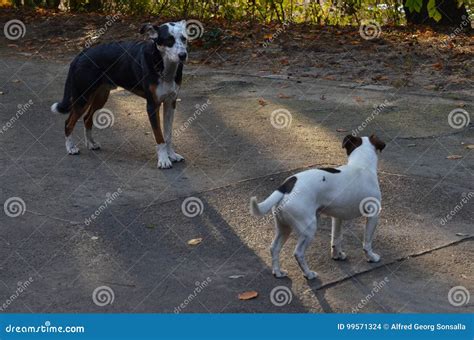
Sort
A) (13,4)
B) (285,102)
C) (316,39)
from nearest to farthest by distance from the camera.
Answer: (285,102) < (316,39) < (13,4)

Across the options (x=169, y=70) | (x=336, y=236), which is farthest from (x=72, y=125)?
(x=336, y=236)

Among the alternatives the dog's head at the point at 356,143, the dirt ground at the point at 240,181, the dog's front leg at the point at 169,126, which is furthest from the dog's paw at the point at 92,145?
the dog's head at the point at 356,143

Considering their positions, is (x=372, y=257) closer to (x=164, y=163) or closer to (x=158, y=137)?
(x=164, y=163)

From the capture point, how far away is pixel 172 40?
8.56m

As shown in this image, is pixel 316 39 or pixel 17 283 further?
pixel 316 39

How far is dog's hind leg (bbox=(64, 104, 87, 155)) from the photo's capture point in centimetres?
940

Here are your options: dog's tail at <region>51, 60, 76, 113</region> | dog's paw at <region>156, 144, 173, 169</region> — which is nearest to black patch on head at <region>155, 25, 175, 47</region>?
dog's paw at <region>156, 144, 173, 169</region>

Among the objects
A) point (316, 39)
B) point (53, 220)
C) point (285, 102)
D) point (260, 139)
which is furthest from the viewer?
point (316, 39)

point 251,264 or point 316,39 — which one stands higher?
point 251,264

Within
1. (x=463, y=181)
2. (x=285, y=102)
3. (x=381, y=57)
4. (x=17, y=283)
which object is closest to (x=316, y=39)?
(x=381, y=57)

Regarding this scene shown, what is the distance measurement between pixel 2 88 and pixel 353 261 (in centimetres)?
715

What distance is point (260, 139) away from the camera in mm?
9695

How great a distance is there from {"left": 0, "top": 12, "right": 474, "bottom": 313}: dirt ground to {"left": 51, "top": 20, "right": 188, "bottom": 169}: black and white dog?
373 mm

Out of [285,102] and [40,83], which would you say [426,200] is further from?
[40,83]
